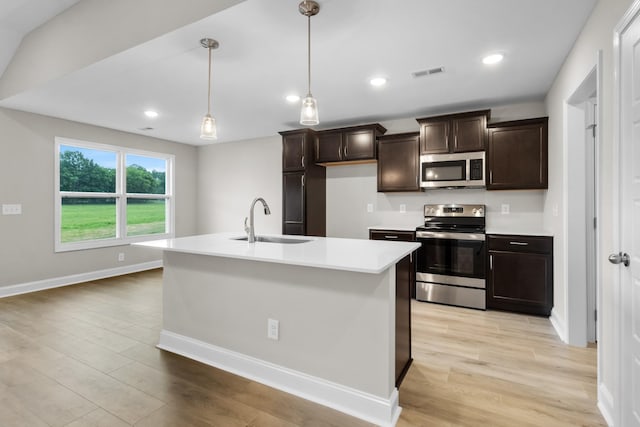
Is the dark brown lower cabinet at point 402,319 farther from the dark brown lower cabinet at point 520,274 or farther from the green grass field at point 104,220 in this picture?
the green grass field at point 104,220

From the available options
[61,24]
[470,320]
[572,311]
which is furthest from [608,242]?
[61,24]

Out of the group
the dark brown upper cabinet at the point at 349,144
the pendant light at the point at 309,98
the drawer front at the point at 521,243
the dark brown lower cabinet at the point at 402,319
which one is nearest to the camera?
the pendant light at the point at 309,98

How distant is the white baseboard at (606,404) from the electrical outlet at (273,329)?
1.89 meters

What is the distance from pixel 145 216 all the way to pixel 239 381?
4663 mm

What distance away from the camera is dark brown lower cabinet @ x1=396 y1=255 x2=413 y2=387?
2.08 metres

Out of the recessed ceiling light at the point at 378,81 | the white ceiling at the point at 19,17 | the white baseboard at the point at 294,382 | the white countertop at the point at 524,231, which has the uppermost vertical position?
the white ceiling at the point at 19,17

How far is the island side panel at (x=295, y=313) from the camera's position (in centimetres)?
183

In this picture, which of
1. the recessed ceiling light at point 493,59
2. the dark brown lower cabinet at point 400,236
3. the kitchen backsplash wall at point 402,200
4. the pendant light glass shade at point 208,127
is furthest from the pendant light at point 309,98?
the kitchen backsplash wall at point 402,200

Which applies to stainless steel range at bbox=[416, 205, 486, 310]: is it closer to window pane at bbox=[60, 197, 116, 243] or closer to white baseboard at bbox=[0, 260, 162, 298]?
white baseboard at bbox=[0, 260, 162, 298]

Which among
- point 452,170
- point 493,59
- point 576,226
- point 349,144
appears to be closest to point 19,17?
point 349,144

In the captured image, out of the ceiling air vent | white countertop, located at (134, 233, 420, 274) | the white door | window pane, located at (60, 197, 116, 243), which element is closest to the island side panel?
white countertop, located at (134, 233, 420, 274)

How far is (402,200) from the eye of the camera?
4582 mm

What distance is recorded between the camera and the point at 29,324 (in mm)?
3170

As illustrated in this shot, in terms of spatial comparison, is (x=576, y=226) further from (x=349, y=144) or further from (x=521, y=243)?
(x=349, y=144)
